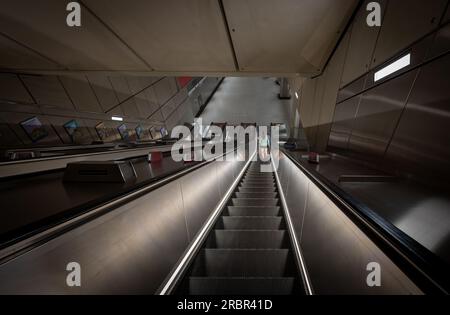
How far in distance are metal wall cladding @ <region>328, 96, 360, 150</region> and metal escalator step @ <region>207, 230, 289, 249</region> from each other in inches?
85.1

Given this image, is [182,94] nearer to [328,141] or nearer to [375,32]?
[328,141]

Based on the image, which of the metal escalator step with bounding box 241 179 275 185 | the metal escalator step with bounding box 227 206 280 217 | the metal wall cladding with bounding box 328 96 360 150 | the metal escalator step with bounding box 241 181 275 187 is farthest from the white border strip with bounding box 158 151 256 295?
the metal wall cladding with bounding box 328 96 360 150

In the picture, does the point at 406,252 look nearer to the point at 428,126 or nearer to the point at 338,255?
the point at 338,255

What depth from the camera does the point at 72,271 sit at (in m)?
0.82

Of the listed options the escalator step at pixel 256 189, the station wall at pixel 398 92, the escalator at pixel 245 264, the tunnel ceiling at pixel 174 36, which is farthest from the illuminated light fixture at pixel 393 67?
the escalator step at pixel 256 189

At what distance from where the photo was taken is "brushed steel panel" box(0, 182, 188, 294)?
2.27 feet

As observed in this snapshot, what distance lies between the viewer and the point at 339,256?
43.4 inches

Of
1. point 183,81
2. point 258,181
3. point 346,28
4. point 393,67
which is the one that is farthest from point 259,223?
point 183,81

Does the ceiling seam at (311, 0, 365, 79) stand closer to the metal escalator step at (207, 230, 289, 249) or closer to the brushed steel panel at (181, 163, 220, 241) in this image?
the brushed steel panel at (181, 163, 220, 241)

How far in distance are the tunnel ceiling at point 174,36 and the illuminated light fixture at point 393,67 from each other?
4.53 ft

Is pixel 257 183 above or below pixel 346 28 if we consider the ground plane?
below

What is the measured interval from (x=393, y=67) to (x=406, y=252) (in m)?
2.44

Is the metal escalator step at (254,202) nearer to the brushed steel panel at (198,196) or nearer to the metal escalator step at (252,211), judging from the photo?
the metal escalator step at (252,211)

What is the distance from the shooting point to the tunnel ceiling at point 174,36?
9.87 ft
